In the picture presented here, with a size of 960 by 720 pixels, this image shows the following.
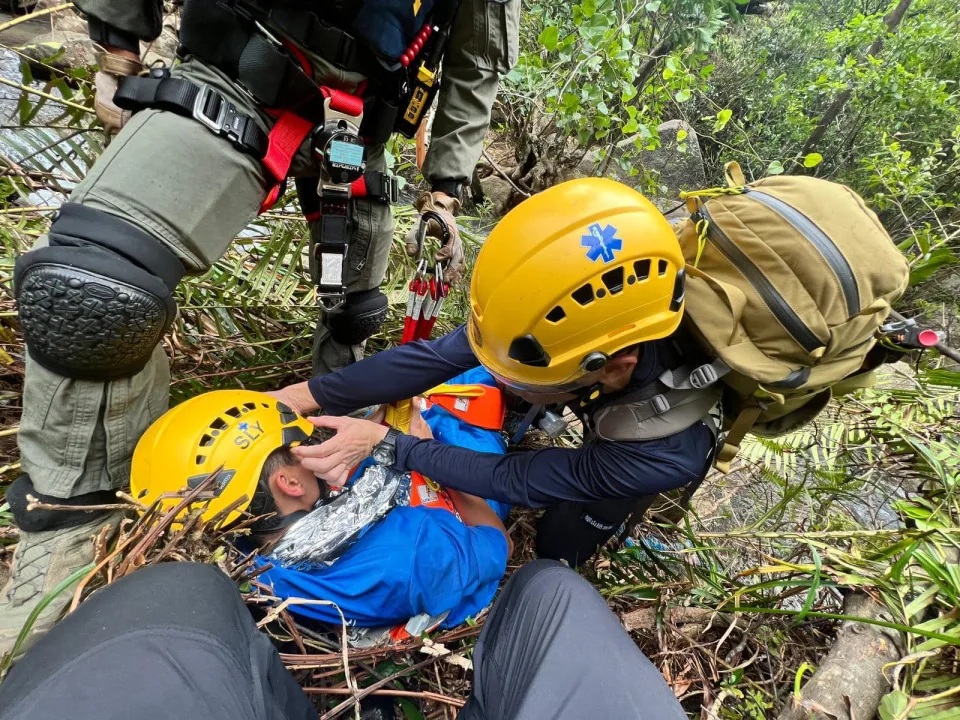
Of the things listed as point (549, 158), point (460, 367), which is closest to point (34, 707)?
point (460, 367)

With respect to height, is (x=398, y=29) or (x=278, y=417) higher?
(x=398, y=29)

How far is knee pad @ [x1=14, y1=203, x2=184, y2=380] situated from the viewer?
45.4 inches

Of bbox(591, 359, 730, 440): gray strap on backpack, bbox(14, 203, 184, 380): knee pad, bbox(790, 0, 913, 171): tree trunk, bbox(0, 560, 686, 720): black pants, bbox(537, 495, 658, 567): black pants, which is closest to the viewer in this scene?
bbox(0, 560, 686, 720): black pants

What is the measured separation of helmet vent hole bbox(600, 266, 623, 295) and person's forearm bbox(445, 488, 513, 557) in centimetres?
104

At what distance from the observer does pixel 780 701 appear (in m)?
1.52

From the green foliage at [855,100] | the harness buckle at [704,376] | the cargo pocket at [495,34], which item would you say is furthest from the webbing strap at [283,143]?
the green foliage at [855,100]

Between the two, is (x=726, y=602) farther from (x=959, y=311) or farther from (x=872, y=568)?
(x=959, y=311)

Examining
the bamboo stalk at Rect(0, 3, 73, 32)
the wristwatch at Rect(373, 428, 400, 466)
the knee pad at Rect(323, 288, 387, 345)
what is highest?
the bamboo stalk at Rect(0, 3, 73, 32)

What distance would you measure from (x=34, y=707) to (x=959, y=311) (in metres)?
5.86

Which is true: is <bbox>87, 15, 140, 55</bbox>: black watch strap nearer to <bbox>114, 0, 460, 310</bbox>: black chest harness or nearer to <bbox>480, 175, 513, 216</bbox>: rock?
<bbox>114, 0, 460, 310</bbox>: black chest harness

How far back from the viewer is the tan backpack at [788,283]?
49.1 inches

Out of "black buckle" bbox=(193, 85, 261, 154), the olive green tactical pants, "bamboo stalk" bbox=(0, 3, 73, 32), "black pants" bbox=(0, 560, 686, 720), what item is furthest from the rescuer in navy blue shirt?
"bamboo stalk" bbox=(0, 3, 73, 32)

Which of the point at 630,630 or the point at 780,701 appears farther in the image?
the point at 630,630

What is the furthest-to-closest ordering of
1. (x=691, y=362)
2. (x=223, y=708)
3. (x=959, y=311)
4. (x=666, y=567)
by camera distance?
(x=959, y=311)
(x=666, y=567)
(x=691, y=362)
(x=223, y=708)
